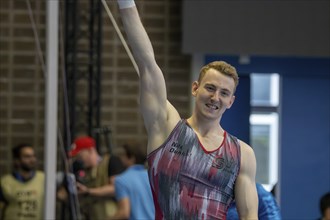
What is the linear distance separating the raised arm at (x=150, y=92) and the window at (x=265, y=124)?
520 centimetres

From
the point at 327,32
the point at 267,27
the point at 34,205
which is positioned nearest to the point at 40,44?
the point at 34,205

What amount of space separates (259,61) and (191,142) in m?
5.25

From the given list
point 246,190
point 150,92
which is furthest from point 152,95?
point 246,190

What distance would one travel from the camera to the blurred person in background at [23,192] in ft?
28.4

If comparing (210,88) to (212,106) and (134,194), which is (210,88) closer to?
(212,106)

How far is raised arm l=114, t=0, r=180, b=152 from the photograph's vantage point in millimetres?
3688

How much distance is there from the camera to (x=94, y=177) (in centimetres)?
820

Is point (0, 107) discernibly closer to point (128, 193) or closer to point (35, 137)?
point (35, 137)

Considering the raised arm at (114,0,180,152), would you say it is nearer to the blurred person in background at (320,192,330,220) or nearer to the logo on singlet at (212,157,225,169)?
the logo on singlet at (212,157,225,169)

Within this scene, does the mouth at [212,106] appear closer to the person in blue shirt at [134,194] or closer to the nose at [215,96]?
the nose at [215,96]

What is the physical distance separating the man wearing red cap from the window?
1.48m

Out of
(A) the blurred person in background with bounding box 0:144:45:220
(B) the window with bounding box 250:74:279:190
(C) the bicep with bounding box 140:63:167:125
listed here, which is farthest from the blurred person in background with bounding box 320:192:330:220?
(A) the blurred person in background with bounding box 0:144:45:220

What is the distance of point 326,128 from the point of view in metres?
8.18

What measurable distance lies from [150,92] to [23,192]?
16.9ft
